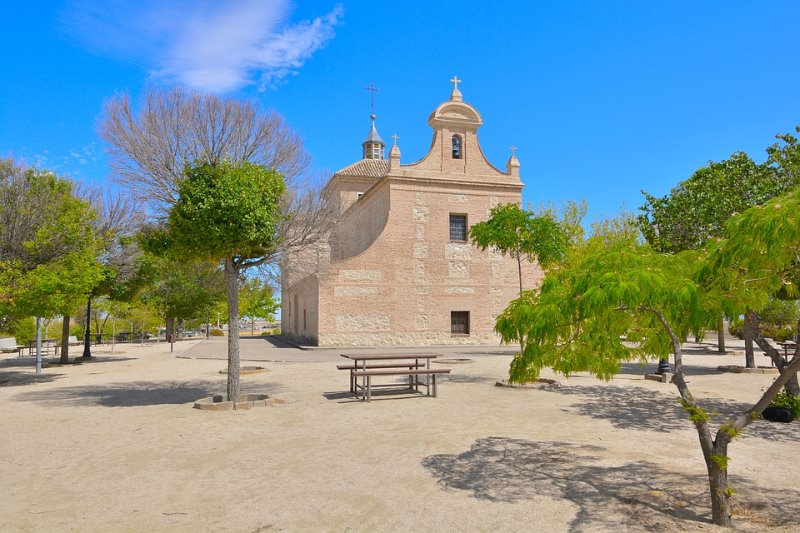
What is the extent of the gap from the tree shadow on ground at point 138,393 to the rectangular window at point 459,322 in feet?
62.7

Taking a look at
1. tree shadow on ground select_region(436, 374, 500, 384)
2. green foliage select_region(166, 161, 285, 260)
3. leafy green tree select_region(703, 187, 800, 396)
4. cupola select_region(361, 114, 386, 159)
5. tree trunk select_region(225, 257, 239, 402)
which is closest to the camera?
leafy green tree select_region(703, 187, 800, 396)

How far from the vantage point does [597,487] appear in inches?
222

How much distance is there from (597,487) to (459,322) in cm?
2719

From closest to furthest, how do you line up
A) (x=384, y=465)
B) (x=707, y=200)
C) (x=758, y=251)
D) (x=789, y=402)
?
(x=758, y=251) → (x=384, y=465) → (x=789, y=402) → (x=707, y=200)

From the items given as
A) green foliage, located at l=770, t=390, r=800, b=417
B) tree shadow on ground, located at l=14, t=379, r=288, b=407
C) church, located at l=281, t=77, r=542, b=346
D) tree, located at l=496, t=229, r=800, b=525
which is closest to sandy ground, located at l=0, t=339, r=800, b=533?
tree shadow on ground, located at l=14, t=379, r=288, b=407

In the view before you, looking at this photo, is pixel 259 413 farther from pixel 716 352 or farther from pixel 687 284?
pixel 716 352

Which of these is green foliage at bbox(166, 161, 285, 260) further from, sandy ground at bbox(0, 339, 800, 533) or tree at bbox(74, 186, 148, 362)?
tree at bbox(74, 186, 148, 362)

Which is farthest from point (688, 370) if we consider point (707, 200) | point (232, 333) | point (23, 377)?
point (23, 377)

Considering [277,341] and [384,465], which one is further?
[277,341]

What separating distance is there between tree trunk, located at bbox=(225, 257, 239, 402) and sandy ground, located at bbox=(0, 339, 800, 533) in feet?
2.35

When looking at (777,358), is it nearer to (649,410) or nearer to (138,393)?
(649,410)

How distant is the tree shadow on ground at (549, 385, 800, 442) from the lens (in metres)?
8.56

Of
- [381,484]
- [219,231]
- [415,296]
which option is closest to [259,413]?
[219,231]

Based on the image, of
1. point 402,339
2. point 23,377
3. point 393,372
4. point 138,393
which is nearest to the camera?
point 393,372
